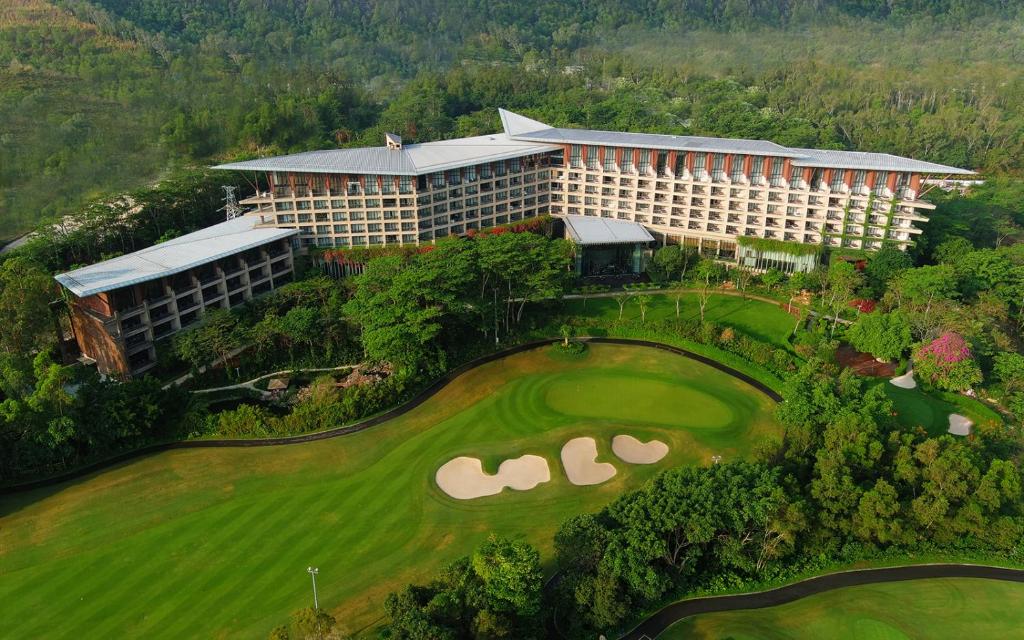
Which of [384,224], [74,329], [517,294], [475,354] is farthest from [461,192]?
Answer: [74,329]

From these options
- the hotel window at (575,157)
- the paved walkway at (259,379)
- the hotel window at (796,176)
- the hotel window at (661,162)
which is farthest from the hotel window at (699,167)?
the paved walkway at (259,379)

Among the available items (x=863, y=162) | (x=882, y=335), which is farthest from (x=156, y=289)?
(x=863, y=162)

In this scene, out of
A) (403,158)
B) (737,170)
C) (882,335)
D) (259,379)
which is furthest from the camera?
(737,170)

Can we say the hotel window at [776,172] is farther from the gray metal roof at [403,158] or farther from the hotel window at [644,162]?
the gray metal roof at [403,158]

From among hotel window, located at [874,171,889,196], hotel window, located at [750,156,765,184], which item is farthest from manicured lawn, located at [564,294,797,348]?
hotel window, located at [874,171,889,196]

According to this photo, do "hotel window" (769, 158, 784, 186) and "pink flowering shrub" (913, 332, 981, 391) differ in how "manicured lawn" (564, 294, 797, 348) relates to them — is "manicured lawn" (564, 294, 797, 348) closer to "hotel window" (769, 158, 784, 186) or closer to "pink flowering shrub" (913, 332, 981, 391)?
"pink flowering shrub" (913, 332, 981, 391)

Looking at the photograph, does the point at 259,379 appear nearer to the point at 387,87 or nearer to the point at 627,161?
the point at 627,161

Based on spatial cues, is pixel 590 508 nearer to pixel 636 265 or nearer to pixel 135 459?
pixel 135 459
